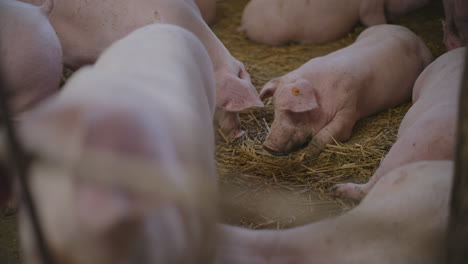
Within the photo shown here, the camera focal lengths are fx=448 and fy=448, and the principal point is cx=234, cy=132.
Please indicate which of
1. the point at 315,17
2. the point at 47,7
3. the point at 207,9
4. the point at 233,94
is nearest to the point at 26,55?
the point at 47,7

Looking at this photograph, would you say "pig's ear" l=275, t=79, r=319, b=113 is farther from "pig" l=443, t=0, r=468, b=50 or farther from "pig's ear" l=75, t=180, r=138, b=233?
"pig's ear" l=75, t=180, r=138, b=233

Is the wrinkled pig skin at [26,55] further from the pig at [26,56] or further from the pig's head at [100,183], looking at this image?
the pig's head at [100,183]

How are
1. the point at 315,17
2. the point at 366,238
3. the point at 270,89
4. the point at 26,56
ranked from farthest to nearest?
the point at 315,17 → the point at 270,89 → the point at 26,56 → the point at 366,238

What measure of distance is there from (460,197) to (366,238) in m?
0.40

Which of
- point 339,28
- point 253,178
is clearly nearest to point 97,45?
→ point 253,178

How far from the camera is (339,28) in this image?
4.21 meters

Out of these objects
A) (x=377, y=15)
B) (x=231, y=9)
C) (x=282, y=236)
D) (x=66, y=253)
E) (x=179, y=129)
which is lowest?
(x=231, y=9)

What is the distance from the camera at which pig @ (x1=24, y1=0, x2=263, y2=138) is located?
2504 millimetres

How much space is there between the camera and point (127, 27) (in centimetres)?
262

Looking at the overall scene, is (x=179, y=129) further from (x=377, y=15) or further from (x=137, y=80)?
(x=377, y=15)

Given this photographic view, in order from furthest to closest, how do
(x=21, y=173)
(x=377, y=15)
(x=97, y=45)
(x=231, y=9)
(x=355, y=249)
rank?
(x=231, y=9) < (x=377, y=15) < (x=97, y=45) < (x=355, y=249) < (x=21, y=173)

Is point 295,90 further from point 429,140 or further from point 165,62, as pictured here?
point 165,62

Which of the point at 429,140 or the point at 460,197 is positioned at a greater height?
the point at 460,197

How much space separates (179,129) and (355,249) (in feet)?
2.34
